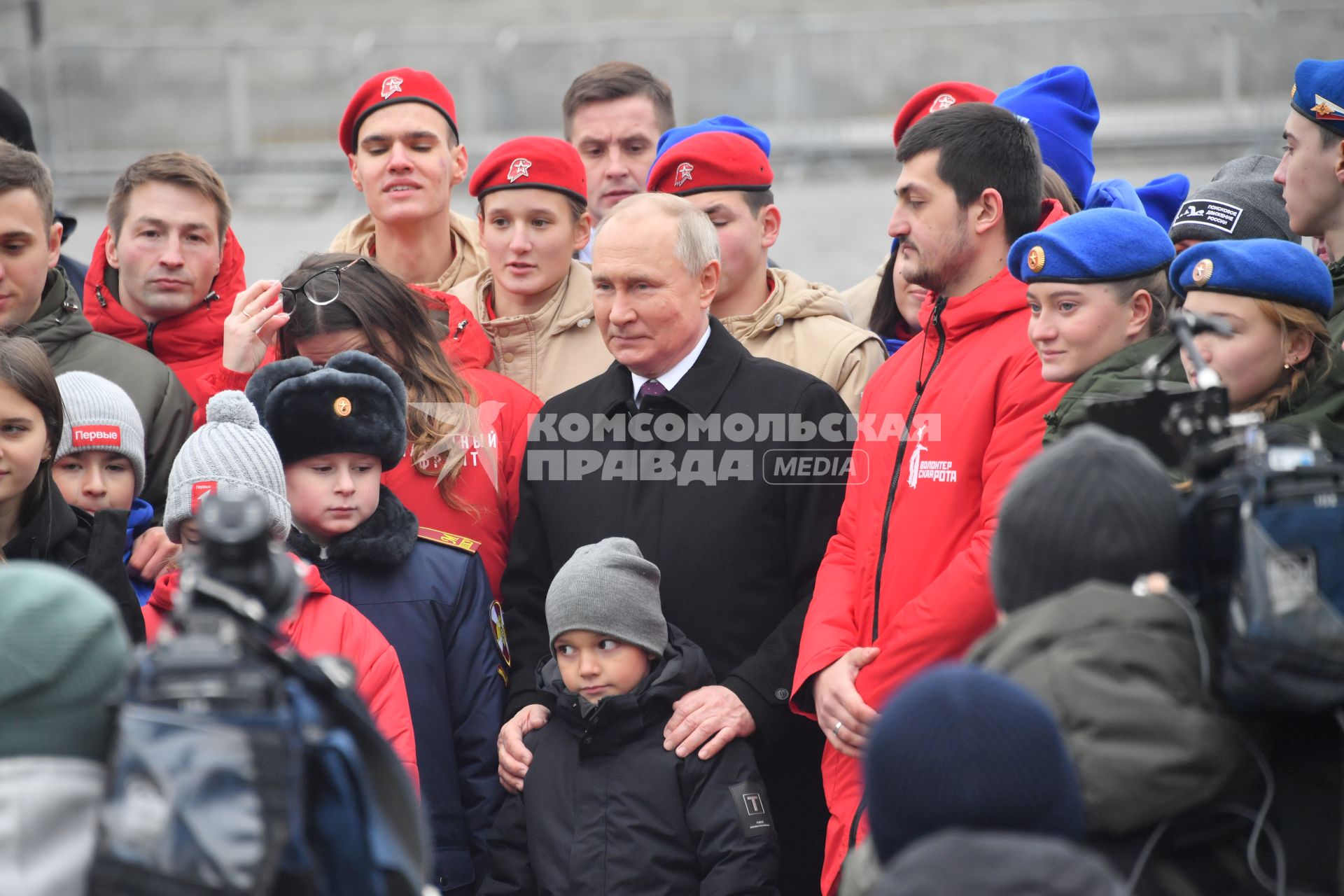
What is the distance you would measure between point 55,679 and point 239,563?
307 millimetres

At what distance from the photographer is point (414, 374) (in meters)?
4.43

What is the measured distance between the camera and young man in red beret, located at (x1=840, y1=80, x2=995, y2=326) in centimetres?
541

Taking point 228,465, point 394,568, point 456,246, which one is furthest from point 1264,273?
point 456,246

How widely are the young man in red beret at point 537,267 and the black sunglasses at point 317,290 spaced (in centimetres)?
77

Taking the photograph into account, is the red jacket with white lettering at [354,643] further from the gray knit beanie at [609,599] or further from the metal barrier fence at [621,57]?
the metal barrier fence at [621,57]

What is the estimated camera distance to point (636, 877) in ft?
11.9

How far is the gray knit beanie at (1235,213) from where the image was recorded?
4711 mm

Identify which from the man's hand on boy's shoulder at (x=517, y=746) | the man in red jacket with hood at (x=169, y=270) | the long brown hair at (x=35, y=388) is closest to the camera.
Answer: the long brown hair at (x=35, y=388)

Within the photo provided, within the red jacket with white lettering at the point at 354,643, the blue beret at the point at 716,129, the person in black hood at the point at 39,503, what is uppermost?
the blue beret at the point at 716,129

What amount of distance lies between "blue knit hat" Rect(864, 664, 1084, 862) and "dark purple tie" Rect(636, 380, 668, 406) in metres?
2.35

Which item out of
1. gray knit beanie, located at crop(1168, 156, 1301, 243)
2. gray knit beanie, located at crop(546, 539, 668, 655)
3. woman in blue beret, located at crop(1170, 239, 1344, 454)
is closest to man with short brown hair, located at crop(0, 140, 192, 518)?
gray knit beanie, located at crop(546, 539, 668, 655)

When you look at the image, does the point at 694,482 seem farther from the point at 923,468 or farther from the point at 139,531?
the point at 139,531

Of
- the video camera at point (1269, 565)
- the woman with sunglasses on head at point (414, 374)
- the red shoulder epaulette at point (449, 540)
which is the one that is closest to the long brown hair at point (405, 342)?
the woman with sunglasses on head at point (414, 374)

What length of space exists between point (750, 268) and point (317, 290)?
1.46 meters
